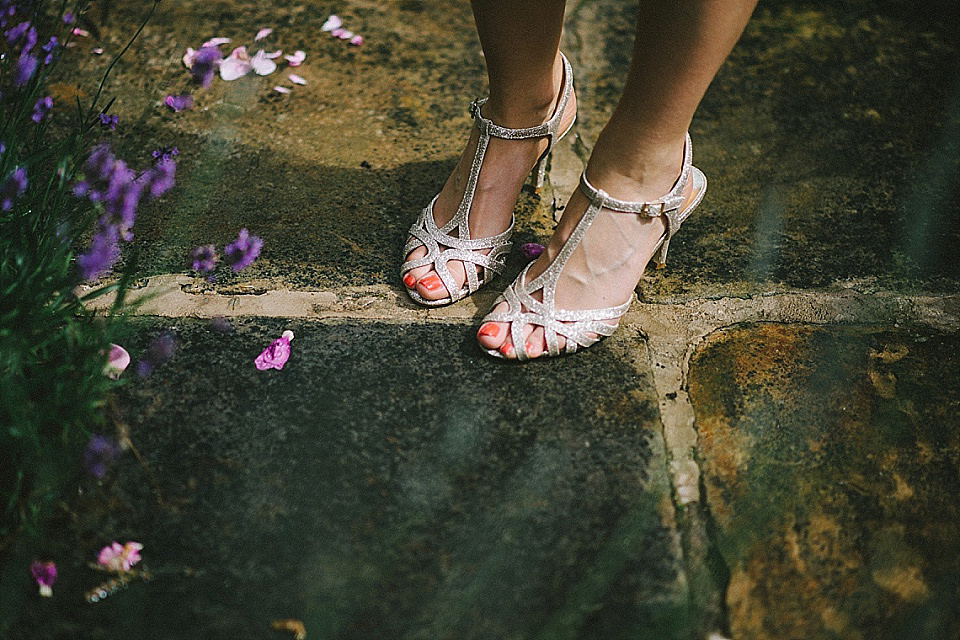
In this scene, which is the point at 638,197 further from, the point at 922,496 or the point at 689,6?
the point at 922,496

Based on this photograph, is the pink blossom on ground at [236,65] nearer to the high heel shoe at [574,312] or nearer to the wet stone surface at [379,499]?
the wet stone surface at [379,499]

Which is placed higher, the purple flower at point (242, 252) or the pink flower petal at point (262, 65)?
the pink flower petal at point (262, 65)

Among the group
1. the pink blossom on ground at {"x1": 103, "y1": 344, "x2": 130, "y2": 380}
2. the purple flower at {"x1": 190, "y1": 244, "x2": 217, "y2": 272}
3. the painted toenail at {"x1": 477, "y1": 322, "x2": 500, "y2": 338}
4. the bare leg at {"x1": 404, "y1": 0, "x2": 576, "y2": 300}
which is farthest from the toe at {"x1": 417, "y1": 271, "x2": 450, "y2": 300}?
the pink blossom on ground at {"x1": 103, "y1": 344, "x2": 130, "y2": 380}

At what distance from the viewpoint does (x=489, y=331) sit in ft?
3.96

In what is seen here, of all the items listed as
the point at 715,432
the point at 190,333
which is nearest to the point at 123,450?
the point at 190,333

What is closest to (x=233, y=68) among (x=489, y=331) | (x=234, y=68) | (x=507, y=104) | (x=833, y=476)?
(x=234, y=68)

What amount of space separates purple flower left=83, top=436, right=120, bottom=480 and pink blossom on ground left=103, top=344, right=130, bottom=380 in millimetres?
106

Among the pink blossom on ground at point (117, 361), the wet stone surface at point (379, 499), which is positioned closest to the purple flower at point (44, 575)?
the wet stone surface at point (379, 499)

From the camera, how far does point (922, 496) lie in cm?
104

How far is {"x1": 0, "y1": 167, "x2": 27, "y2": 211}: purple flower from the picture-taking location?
1.01 m

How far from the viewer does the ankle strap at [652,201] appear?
1199 millimetres

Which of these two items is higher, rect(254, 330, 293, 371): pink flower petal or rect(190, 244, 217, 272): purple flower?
rect(190, 244, 217, 272): purple flower

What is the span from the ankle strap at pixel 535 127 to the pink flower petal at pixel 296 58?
624 millimetres

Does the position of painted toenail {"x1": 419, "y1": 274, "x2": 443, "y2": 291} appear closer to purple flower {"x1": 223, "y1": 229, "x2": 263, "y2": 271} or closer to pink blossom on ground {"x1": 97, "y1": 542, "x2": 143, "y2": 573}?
purple flower {"x1": 223, "y1": 229, "x2": 263, "y2": 271}
